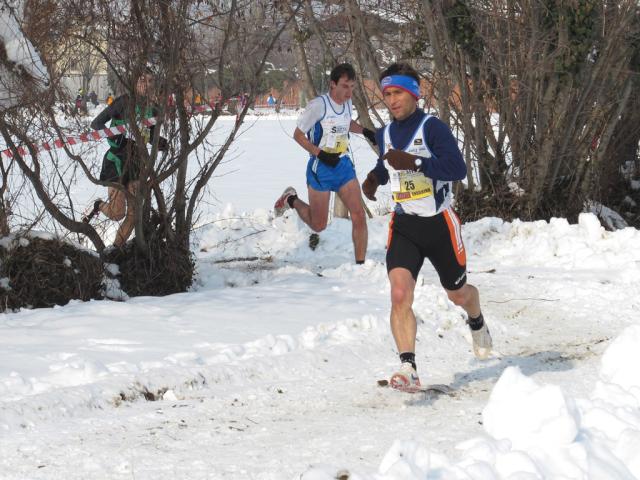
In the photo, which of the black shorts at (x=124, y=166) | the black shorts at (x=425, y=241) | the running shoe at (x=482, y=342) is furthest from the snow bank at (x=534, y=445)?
the black shorts at (x=124, y=166)

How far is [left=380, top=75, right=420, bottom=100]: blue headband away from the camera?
5600mm

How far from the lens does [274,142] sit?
2964 centimetres

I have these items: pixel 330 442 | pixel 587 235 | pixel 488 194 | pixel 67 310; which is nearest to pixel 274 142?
pixel 488 194

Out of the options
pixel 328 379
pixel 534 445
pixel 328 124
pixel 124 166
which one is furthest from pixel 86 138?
pixel 534 445

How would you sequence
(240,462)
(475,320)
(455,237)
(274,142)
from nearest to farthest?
(240,462) → (455,237) → (475,320) → (274,142)

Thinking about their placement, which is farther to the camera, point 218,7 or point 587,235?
point 587,235

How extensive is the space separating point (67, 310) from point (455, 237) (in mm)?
2832

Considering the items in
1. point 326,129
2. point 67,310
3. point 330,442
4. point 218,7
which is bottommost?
point 330,442

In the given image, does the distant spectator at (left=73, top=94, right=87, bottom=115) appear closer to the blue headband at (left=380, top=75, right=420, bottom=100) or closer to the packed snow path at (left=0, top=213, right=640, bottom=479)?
the packed snow path at (left=0, top=213, right=640, bottom=479)

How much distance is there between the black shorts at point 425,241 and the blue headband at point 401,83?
0.68 meters

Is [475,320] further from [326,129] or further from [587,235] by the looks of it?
[587,235]

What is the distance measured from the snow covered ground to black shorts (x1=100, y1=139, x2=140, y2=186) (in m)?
0.99

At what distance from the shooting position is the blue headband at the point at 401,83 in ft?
18.4

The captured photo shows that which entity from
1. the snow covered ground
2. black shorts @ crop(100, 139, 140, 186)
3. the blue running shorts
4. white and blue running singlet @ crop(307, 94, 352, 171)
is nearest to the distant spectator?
black shorts @ crop(100, 139, 140, 186)
